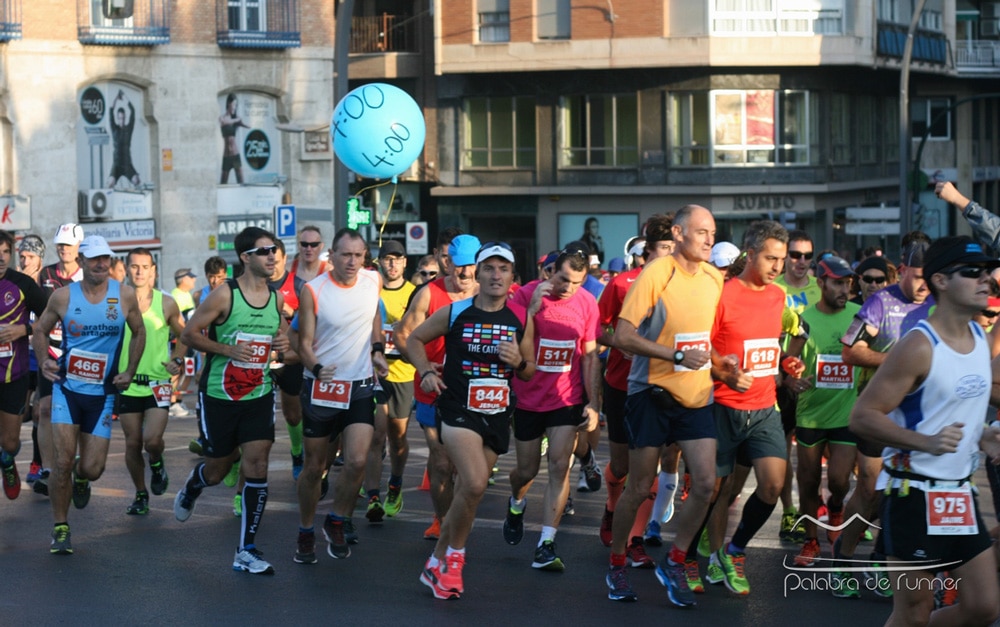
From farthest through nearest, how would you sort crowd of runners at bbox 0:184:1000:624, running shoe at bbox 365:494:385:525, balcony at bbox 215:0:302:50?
balcony at bbox 215:0:302:50 → running shoe at bbox 365:494:385:525 → crowd of runners at bbox 0:184:1000:624

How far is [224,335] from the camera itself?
9.08 metres

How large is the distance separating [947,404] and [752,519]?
2.82 meters

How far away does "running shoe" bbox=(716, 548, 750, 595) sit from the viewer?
8.38m

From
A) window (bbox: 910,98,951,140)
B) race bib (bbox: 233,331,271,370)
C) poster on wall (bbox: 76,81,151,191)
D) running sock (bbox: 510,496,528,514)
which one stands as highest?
window (bbox: 910,98,951,140)

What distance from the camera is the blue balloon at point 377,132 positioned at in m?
14.1

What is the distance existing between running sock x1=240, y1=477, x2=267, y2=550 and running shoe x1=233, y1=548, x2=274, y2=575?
4 cm

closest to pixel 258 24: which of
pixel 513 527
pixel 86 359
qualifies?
pixel 86 359

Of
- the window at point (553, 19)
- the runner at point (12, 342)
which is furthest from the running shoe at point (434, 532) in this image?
the window at point (553, 19)

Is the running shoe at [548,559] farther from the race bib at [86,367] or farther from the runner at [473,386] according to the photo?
the race bib at [86,367]

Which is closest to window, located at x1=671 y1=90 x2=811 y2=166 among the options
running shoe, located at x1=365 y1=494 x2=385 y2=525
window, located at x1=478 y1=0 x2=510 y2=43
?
window, located at x1=478 y1=0 x2=510 y2=43

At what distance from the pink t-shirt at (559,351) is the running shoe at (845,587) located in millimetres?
1899

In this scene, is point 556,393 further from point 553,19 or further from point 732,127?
point 553,19

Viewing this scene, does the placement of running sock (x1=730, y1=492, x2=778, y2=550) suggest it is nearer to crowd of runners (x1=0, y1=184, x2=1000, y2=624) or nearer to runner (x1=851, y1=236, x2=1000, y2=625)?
crowd of runners (x1=0, y1=184, x2=1000, y2=624)

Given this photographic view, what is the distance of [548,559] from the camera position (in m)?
9.01
